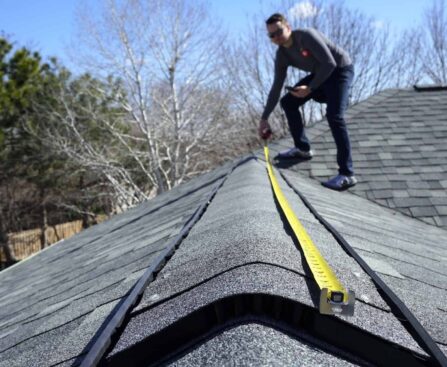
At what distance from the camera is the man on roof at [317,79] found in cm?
422

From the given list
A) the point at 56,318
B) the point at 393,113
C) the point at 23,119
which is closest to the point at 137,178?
the point at 23,119

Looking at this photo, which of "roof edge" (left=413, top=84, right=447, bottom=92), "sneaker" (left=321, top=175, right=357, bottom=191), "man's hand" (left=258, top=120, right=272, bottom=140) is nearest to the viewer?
"sneaker" (left=321, top=175, right=357, bottom=191)

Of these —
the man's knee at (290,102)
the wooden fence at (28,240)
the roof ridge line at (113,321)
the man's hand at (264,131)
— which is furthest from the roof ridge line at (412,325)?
the wooden fence at (28,240)

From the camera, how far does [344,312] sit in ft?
3.13

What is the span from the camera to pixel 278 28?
4215 mm

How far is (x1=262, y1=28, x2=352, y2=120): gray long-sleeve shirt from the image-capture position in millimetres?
4199

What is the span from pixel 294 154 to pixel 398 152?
1.28m

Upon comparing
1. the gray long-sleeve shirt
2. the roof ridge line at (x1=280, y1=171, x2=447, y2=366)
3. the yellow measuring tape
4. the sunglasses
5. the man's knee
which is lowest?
Result: the roof ridge line at (x1=280, y1=171, x2=447, y2=366)

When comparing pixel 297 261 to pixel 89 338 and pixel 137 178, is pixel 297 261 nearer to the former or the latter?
pixel 89 338

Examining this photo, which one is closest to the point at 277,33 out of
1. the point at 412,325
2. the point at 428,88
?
the point at 412,325

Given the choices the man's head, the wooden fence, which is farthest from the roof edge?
the wooden fence

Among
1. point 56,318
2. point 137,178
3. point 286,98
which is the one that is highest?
point 286,98

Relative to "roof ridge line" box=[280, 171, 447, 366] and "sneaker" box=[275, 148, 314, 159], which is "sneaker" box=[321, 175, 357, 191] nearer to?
"sneaker" box=[275, 148, 314, 159]

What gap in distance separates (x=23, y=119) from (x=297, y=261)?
20.8m
